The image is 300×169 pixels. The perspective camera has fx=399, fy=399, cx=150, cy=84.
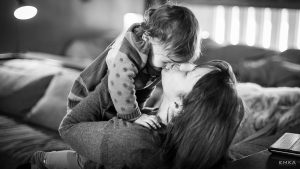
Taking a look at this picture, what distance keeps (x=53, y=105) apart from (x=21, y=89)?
1.23 feet

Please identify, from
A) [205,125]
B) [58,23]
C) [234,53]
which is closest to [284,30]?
[234,53]

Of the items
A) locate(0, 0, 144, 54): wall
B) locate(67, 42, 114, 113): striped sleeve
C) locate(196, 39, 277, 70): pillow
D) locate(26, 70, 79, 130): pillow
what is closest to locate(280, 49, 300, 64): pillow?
locate(196, 39, 277, 70): pillow

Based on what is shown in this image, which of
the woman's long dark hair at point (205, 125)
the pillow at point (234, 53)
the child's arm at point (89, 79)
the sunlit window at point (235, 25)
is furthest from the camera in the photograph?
the sunlit window at point (235, 25)

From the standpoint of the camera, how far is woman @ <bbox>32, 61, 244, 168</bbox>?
1.16m

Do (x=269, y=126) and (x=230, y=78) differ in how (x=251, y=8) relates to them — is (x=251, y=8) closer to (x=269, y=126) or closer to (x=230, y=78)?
(x=269, y=126)

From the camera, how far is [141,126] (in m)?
1.25

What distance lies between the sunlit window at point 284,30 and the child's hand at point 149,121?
298 centimetres

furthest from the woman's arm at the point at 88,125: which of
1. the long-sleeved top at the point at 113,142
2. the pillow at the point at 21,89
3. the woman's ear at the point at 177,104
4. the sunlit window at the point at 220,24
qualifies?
the sunlit window at the point at 220,24

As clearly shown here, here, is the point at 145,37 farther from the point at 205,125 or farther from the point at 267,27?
the point at 267,27

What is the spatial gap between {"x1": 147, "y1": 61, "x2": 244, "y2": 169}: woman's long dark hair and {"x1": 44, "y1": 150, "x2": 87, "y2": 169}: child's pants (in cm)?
40

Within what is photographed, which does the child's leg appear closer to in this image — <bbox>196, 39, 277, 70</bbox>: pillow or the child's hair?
the child's hair

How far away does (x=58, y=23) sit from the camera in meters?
4.30

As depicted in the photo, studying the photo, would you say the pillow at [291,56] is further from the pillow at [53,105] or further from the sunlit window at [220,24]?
the pillow at [53,105]

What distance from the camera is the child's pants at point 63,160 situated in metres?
1.46
